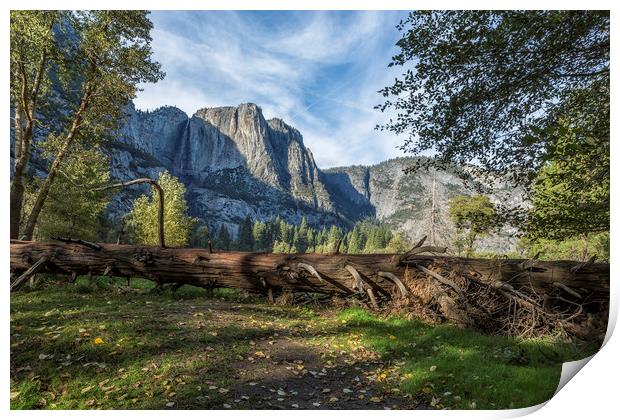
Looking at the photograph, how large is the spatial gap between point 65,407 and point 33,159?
19.0 ft

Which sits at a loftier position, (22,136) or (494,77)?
(494,77)

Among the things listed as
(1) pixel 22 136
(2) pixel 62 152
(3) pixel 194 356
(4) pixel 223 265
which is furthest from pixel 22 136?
(3) pixel 194 356

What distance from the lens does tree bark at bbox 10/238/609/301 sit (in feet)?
20.6

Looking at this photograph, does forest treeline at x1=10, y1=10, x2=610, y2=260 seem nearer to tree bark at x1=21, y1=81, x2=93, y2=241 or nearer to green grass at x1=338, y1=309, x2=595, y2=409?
tree bark at x1=21, y1=81, x2=93, y2=241

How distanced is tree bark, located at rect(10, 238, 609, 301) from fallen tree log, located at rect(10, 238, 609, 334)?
2 cm

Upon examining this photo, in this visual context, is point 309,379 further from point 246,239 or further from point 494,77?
point 246,239

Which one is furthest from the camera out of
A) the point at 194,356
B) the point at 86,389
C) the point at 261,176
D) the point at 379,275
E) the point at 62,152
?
the point at 261,176

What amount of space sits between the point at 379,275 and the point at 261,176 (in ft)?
302

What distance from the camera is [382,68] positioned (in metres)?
5.79

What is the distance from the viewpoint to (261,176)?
9638 cm

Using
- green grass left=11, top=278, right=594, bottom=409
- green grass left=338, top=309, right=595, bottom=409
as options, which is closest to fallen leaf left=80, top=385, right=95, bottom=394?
green grass left=11, top=278, right=594, bottom=409
